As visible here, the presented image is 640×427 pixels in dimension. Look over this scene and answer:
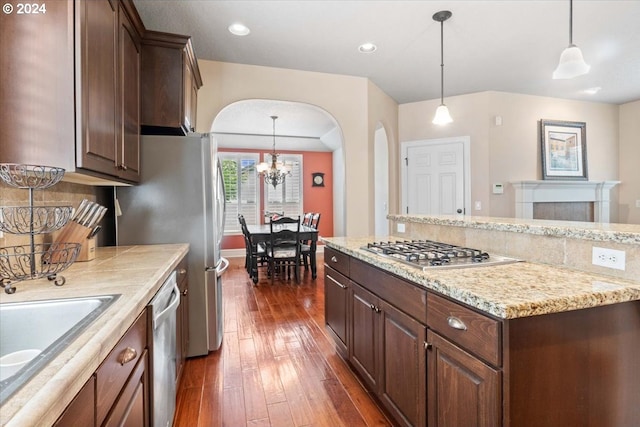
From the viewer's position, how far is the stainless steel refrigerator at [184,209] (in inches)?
91.4

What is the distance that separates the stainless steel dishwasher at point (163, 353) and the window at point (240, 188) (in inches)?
208

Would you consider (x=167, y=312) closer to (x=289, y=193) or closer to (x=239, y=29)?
(x=239, y=29)

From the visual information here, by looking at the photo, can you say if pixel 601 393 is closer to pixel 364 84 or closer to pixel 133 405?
pixel 133 405

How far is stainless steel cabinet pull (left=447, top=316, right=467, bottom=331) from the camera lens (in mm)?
1143

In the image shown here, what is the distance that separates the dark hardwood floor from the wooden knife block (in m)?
1.00

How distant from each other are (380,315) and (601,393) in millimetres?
887

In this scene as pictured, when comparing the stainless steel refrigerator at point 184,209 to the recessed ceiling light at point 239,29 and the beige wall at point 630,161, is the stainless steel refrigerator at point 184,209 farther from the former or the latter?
the beige wall at point 630,161

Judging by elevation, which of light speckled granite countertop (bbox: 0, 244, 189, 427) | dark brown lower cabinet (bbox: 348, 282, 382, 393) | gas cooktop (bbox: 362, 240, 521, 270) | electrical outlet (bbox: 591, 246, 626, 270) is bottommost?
dark brown lower cabinet (bbox: 348, 282, 382, 393)

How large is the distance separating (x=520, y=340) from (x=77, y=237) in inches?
80.3

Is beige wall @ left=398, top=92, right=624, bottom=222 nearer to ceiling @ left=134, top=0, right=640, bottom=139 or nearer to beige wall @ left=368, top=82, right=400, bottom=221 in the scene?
beige wall @ left=368, top=82, right=400, bottom=221

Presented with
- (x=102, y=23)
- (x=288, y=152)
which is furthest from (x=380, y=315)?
(x=288, y=152)

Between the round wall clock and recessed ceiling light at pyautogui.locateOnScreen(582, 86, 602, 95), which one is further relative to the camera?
the round wall clock

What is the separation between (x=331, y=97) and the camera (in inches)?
154

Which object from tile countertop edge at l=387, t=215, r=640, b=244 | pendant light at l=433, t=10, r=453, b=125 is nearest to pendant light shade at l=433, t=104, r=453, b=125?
pendant light at l=433, t=10, r=453, b=125
